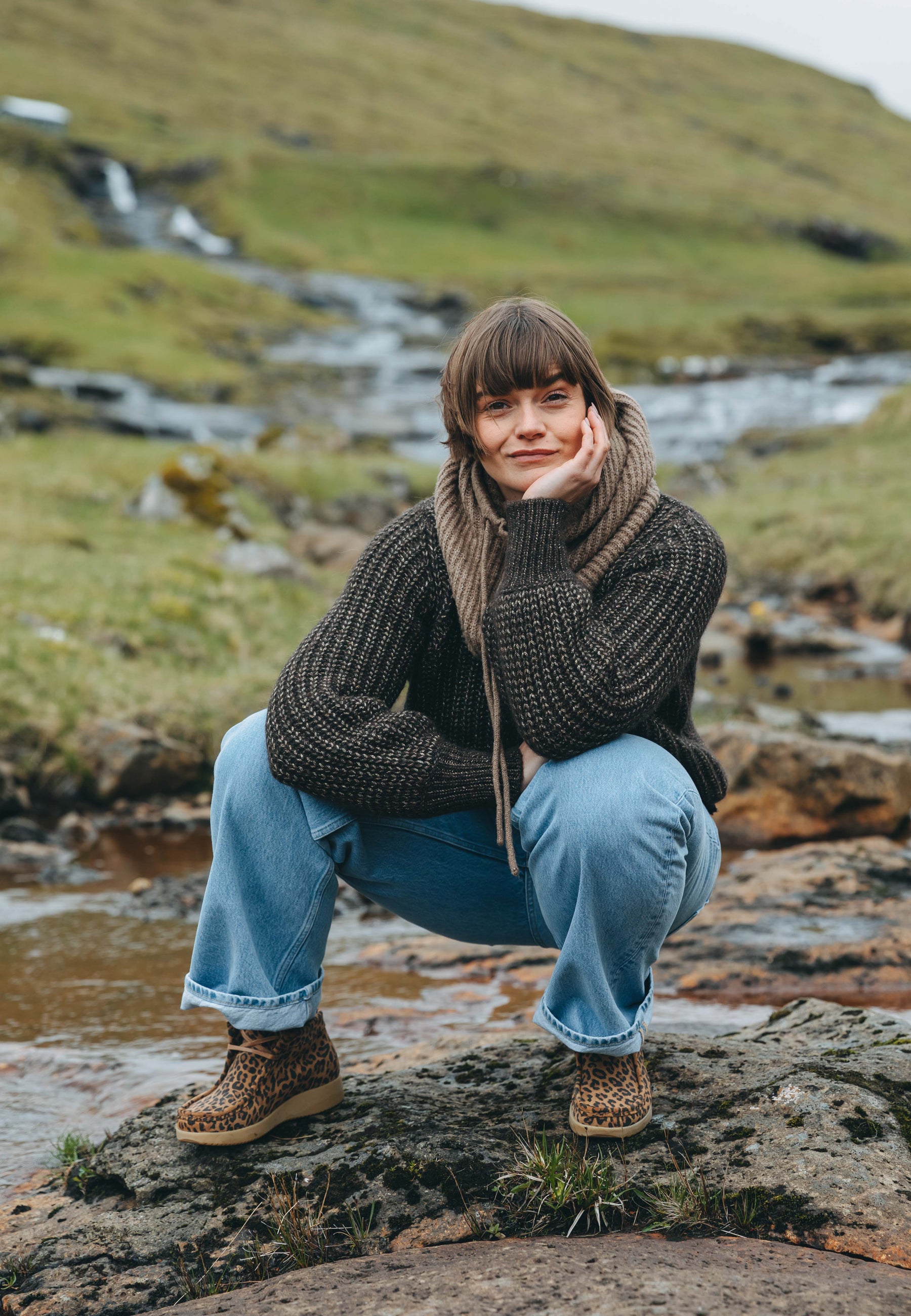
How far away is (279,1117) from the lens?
3.42 m

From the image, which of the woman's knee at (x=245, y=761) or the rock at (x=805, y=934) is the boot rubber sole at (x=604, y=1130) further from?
the rock at (x=805, y=934)

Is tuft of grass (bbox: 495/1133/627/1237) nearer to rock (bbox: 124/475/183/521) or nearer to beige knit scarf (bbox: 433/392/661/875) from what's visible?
Answer: beige knit scarf (bbox: 433/392/661/875)

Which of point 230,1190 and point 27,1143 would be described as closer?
point 230,1190

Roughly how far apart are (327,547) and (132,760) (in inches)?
331

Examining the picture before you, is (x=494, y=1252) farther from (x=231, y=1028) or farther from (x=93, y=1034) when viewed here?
(x=93, y=1034)

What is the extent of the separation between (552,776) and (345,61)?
576ft

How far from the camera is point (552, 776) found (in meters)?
3.26

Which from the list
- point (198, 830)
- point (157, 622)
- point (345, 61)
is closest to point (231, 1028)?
point (198, 830)

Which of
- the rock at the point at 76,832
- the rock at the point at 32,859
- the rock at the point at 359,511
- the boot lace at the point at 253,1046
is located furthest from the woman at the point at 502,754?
the rock at the point at 359,511

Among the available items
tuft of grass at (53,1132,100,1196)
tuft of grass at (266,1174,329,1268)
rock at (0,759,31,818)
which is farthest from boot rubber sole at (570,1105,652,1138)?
rock at (0,759,31,818)

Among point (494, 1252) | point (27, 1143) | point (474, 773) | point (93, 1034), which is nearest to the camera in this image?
point (494, 1252)

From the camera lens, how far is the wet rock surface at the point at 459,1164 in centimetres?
286

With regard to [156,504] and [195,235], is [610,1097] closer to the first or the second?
[156,504]

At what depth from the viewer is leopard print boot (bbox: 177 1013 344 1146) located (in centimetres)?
331
